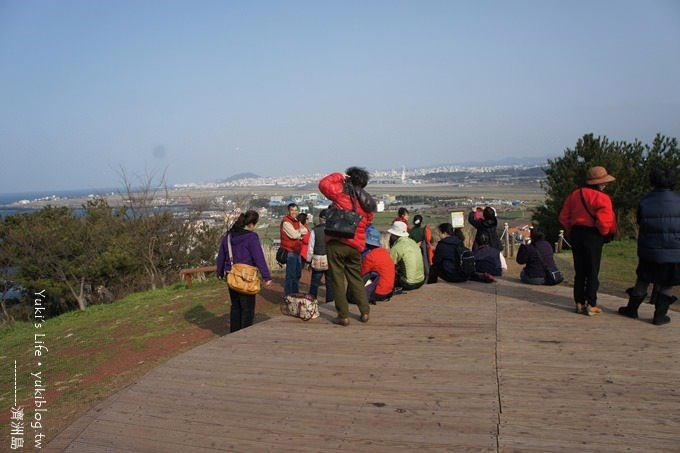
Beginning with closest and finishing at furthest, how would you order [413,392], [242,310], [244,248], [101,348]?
1. [413,392]
2. [244,248]
3. [242,310]
4. [101,348]

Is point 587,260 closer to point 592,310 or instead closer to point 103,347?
point 592,310

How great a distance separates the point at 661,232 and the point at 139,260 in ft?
70.7

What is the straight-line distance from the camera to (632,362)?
3.64 metres

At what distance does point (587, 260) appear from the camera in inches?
192

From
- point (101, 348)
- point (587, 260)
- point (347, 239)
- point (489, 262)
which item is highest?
point (347, 239)

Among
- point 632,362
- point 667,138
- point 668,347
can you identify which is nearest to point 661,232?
point 668,347

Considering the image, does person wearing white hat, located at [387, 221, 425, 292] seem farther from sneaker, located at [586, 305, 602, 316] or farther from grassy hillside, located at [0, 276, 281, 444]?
grassy hillside, located at [0, 276, 281, 444]

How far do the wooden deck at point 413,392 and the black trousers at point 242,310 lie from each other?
2.02 feet

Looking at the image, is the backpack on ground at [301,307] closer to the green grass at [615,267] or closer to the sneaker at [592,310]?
the sneaker at [592,310]

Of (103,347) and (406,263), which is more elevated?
(406,263)

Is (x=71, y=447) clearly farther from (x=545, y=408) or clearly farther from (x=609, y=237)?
(x=609, y=237)

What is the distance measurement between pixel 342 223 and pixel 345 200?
0.25 meters

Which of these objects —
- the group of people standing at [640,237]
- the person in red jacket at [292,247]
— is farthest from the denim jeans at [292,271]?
the group of people standing at [640,237]

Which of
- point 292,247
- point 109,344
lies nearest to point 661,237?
point 292,247
